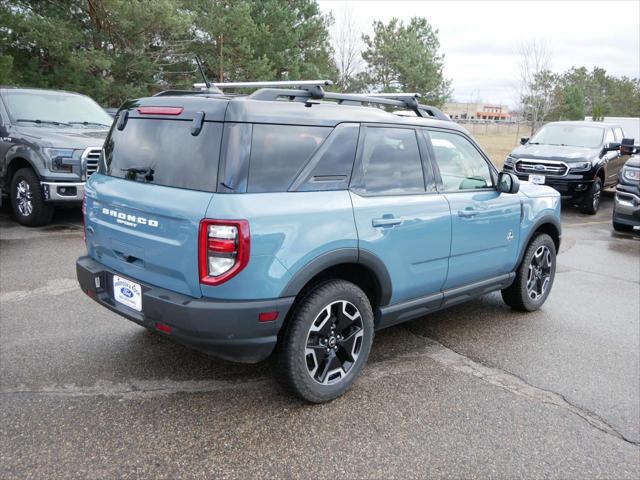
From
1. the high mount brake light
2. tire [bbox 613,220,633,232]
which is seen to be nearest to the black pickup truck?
tire [bbox 613,220,633,232]

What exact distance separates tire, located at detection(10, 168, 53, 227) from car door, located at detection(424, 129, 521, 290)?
5696 mm

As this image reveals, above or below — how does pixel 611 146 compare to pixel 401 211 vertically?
above

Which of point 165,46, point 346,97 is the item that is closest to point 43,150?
point 346,97

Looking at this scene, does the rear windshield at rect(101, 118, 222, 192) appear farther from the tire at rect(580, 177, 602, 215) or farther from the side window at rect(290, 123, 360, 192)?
the tire at rect(580, 177, 602, 215)

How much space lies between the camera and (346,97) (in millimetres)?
3539

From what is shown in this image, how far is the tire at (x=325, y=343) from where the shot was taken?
2.98 m

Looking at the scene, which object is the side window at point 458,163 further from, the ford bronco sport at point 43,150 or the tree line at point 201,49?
the tree line at point 201,49

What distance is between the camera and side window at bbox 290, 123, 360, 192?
9.90 feet

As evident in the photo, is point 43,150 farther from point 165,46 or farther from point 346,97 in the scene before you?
point 165,46

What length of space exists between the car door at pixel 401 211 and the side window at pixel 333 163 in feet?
0.22

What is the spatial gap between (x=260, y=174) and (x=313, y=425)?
1.45 metres

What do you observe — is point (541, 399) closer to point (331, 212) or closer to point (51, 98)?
point (331, 212)

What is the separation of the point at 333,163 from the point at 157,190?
1024mm

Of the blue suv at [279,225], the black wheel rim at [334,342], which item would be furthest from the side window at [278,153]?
the black wheel rim at [334,342]
